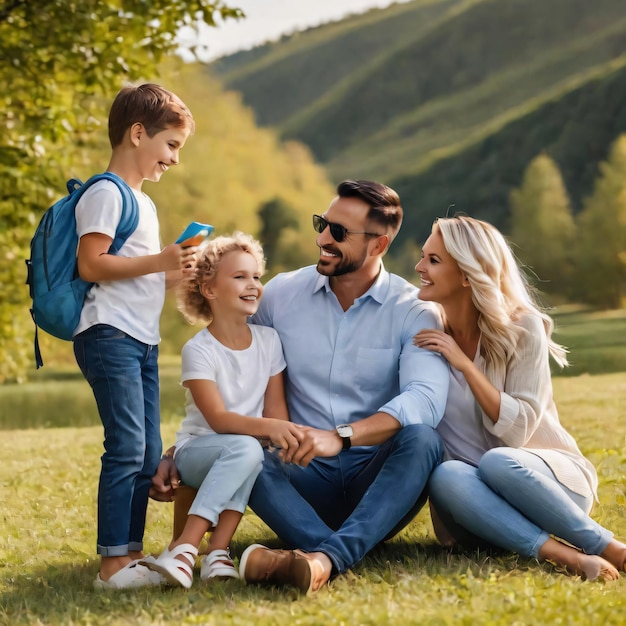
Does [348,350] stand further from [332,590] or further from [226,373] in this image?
[332,590]

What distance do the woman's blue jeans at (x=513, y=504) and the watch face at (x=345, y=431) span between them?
42cm

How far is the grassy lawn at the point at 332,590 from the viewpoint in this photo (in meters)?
3.50

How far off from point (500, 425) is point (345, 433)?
27.7 inches

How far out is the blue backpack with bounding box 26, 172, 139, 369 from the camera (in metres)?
4.15

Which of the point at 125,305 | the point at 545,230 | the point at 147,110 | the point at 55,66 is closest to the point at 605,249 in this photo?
the point at 545,230

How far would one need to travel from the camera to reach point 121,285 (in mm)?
4223

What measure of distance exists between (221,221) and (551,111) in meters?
65.6

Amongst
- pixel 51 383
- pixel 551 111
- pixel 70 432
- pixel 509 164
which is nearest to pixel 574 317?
pixel 51 383

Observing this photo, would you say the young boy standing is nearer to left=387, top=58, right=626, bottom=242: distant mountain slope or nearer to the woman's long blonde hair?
the woman's long blonde hair

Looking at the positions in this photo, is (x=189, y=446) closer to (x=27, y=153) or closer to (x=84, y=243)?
(x=84, y=243)

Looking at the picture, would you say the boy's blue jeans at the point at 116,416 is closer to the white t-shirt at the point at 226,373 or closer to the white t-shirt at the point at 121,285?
the white t-shirt at the point at 121,285

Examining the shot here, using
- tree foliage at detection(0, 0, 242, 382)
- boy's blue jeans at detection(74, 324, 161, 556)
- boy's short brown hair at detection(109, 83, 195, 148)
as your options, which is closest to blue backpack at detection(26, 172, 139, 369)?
boy's blue jeans at detection(74, 324, 161, 556)

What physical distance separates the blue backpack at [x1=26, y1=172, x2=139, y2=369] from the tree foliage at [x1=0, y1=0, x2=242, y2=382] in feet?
16.8

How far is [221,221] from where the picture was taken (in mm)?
29562
